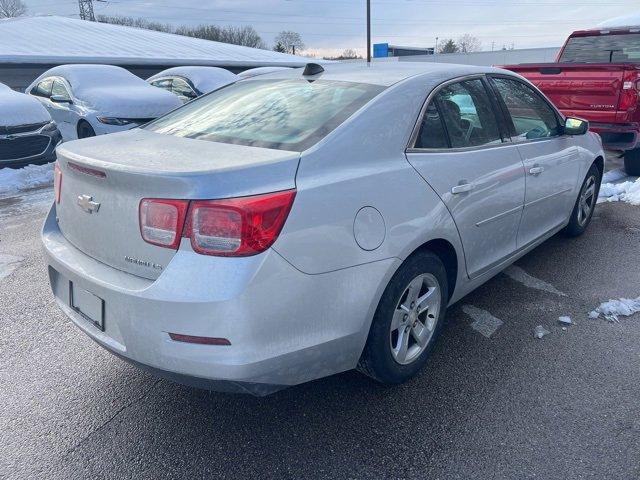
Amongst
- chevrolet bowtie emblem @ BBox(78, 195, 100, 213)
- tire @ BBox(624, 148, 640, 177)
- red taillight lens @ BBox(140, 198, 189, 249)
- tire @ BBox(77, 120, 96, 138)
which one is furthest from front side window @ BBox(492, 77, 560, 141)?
tire @ BBox(77, 120, 96, 138)

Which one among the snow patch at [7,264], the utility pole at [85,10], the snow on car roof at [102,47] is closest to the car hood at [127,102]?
the snow patch at [7,264]

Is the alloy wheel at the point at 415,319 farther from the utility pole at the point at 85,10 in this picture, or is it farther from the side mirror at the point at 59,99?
the utility pole at the point at 85,10

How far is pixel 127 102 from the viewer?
30.1ft

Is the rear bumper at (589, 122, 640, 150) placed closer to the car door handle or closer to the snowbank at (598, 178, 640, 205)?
the snowbank at (598, 178, 640, 205)

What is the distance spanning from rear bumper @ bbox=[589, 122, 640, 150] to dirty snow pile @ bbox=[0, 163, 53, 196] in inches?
304

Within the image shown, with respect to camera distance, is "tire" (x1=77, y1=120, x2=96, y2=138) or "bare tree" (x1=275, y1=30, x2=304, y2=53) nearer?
"tire" (x1=77, y1=120, x2=96, y2=138)

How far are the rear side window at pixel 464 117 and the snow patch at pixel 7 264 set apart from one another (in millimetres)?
3573

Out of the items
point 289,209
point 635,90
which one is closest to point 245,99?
point 289,209

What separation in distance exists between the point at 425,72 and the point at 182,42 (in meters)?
27.7

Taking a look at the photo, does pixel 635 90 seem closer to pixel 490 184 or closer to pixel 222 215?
pixel 490 184

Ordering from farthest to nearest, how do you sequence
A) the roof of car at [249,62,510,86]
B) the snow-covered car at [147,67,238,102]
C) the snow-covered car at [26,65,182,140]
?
the snow-covered car at [147,67,238,102] < the snow-covered car at [26,65,182,140] < the roof of car at [249,62,510,86]

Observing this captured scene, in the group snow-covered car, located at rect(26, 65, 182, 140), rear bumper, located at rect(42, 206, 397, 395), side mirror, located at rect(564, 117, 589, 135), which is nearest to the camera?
rear bumper, located at rect(42, 206, 397, 395)

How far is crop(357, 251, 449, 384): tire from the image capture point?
8.29ft

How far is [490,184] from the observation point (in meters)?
3.16
